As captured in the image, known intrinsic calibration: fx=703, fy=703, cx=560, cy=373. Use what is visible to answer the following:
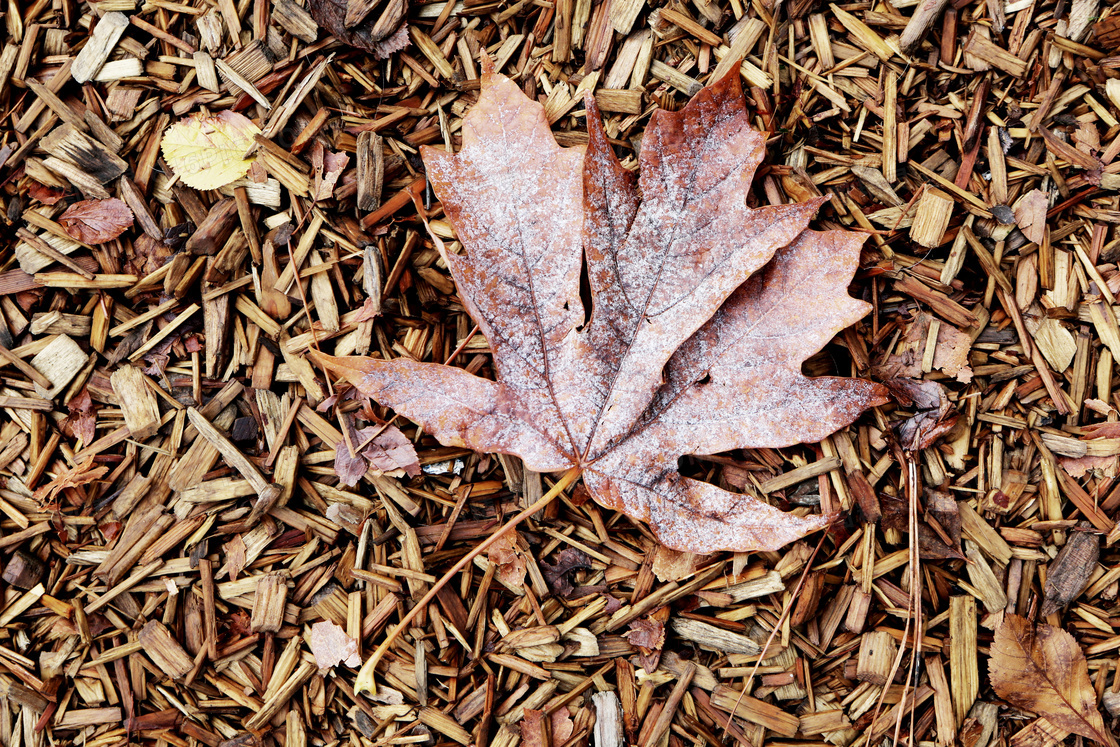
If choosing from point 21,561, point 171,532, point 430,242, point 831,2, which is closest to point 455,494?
point 430,242

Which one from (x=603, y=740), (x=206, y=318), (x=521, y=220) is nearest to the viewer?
(x=521, y=220)

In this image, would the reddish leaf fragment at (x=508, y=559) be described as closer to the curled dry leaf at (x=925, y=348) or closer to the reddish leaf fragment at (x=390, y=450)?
the reddish leaf fragment at (x=390, y=450)

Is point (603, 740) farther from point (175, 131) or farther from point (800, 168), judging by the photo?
point (175, 131)

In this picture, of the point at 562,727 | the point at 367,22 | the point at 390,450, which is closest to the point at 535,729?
the point at 562,727

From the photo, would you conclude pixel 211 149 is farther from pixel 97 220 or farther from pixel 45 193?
pixel 45 193

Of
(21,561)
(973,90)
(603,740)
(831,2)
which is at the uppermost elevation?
(831,2)

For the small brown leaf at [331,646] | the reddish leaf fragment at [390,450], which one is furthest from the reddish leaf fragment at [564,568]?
the small brown leaf at [331,646]

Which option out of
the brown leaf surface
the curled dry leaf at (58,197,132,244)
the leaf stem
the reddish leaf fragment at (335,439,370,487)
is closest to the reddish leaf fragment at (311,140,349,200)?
the curled dry leaf at (58,197,132,244)
